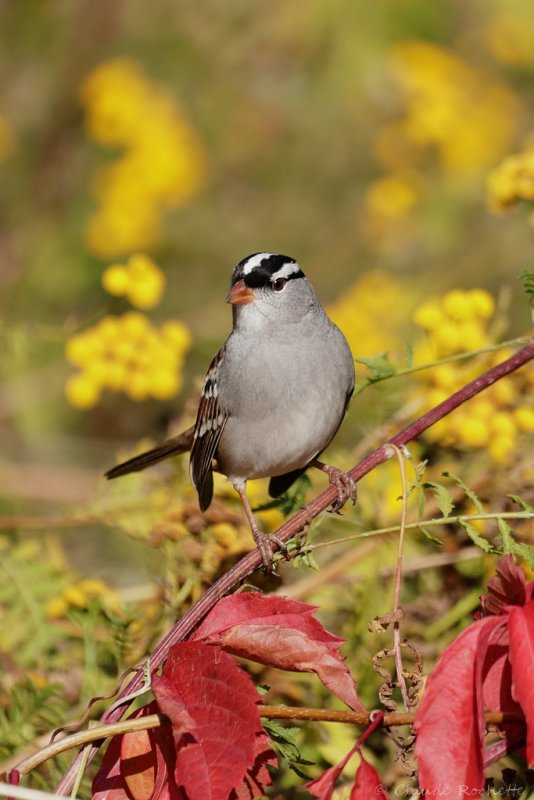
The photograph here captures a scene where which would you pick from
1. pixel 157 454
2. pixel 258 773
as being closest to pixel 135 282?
pixel 157 454

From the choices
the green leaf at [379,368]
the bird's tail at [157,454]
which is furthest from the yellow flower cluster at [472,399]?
the bird's tail at [157,454]

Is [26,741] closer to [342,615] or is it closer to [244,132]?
[342,615]

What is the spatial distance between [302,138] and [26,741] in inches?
151

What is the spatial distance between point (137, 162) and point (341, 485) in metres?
3.48

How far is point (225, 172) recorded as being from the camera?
17.5ft

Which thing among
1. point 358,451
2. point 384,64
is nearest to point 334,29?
point 384,64

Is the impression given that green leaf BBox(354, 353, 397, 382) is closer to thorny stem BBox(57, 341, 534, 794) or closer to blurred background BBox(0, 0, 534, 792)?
thorny stem BBox(57, 341, 534, 794)

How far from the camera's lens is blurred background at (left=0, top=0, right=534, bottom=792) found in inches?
166

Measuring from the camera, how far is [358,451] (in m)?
2.51

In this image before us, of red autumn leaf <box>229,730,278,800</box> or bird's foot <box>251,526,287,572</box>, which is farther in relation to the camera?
bird's foot <box>251,526,287,572</box>

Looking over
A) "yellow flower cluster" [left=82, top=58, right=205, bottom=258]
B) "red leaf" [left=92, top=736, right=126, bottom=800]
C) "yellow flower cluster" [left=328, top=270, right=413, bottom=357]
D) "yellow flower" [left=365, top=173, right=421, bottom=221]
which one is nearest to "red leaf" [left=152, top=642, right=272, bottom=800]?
"red leaf" [left=92, top=736, right=126, bottom=800]

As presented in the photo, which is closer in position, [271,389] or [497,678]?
[497,678]

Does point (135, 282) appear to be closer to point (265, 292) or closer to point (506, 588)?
point (265, 292)

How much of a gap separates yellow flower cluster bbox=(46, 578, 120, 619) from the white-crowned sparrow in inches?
14.7
